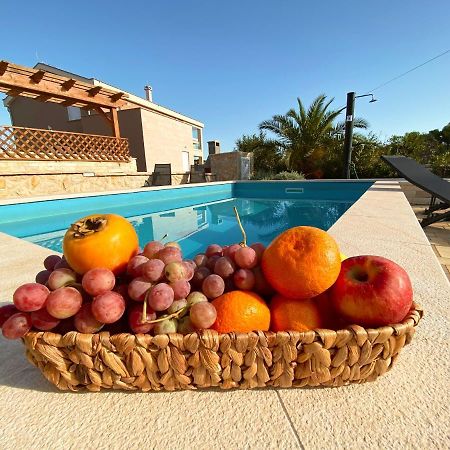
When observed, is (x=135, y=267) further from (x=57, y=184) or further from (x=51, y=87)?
(x=51, y=87)


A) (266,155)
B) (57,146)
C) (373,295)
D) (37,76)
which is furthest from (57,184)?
(266,155)

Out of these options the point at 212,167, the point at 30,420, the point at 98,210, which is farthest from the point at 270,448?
the point at 212,167

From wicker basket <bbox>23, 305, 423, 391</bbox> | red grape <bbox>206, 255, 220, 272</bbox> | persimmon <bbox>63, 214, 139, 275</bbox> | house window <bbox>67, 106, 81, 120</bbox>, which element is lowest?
wicker basket <bbox>23, 305, 423, 391</bbox>

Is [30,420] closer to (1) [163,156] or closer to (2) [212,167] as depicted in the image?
(2) [212,167]

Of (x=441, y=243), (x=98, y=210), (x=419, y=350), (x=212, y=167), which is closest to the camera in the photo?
(x=419, y=350)

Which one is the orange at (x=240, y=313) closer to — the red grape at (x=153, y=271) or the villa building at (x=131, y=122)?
the red grape at (x=153, y=271)

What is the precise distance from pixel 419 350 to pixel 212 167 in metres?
13.9

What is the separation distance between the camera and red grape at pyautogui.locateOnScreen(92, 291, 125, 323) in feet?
1.59

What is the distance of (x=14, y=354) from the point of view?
721 mm

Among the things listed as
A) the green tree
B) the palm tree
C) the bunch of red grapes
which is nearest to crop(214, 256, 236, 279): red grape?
the bunch of red grapes

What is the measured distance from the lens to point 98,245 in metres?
0.57

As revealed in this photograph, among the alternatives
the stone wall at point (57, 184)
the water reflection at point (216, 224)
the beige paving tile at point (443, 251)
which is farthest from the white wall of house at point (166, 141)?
the beige paving tile at point (443, 251)

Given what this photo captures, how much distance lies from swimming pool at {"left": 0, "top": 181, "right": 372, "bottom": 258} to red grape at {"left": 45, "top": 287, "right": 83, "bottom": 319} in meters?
2.83

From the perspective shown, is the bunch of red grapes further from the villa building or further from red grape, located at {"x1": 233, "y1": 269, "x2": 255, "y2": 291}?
the villa building
